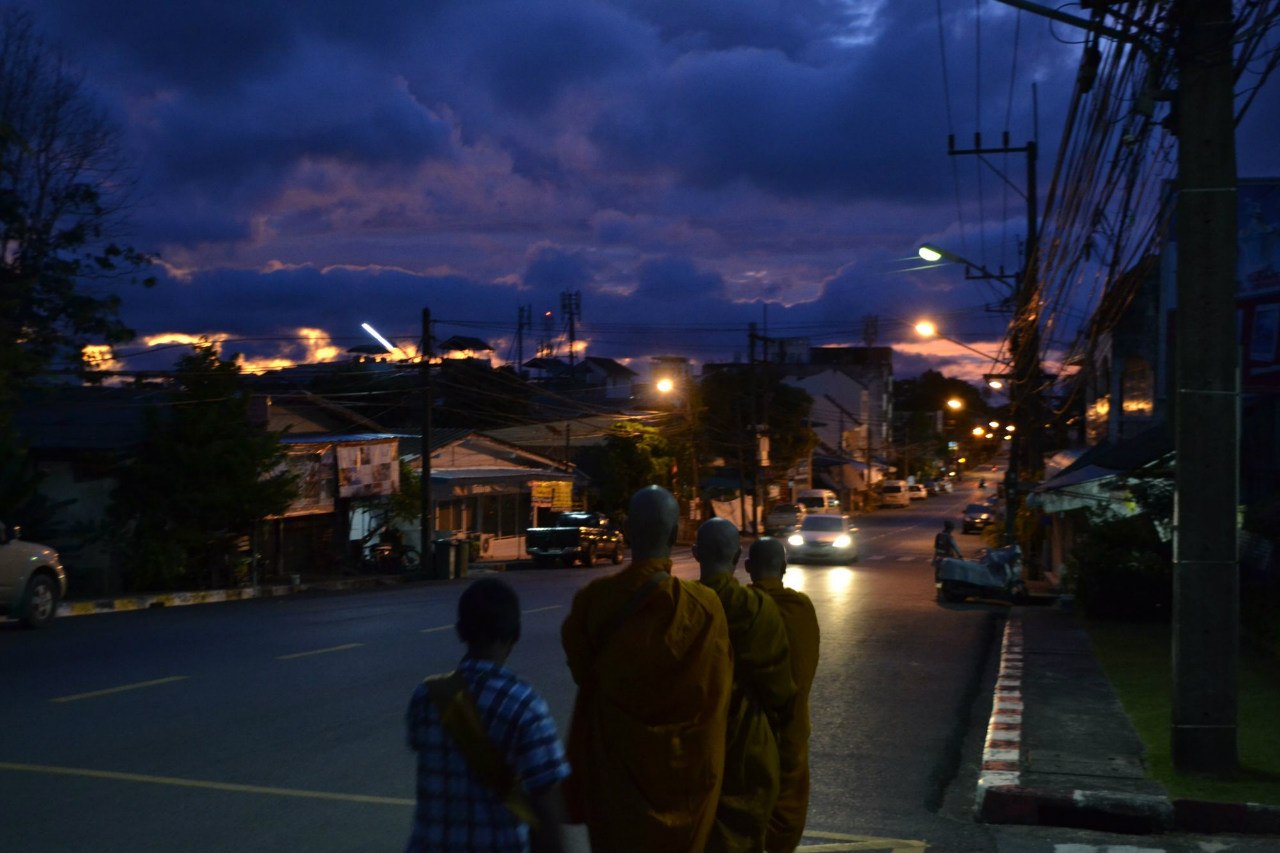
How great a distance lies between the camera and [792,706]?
16.9 ft

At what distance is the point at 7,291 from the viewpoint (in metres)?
27.4

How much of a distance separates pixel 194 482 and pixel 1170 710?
21953 mm

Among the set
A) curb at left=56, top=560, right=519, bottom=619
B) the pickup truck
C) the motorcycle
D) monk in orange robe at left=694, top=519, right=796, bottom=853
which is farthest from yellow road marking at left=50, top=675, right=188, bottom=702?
the pickup truck

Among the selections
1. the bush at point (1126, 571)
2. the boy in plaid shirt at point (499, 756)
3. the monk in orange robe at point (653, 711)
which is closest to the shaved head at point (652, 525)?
the monk in orange robe at point (653, 711)

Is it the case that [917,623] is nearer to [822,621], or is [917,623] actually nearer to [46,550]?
[822,621]

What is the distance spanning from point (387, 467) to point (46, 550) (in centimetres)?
1739

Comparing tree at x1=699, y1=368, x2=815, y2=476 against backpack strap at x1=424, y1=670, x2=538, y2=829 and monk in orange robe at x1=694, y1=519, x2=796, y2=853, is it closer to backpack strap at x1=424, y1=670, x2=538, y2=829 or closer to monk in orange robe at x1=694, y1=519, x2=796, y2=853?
monk in orange robe at x1=694, y1=519, x2=796, y2=853

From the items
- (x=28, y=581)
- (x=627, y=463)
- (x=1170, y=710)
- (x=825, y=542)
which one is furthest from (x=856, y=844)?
(x=627, y=463)

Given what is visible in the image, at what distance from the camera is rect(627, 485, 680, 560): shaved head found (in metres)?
4.52

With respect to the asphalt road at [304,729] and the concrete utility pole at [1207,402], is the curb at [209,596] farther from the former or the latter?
the concrete utility pole at [1207,402]

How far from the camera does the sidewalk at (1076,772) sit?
25.7ft

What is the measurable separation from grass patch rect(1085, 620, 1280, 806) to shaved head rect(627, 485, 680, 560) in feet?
16.6

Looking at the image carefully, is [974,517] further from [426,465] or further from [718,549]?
[718,549]

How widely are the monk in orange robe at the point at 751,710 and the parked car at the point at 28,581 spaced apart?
51.1ft
